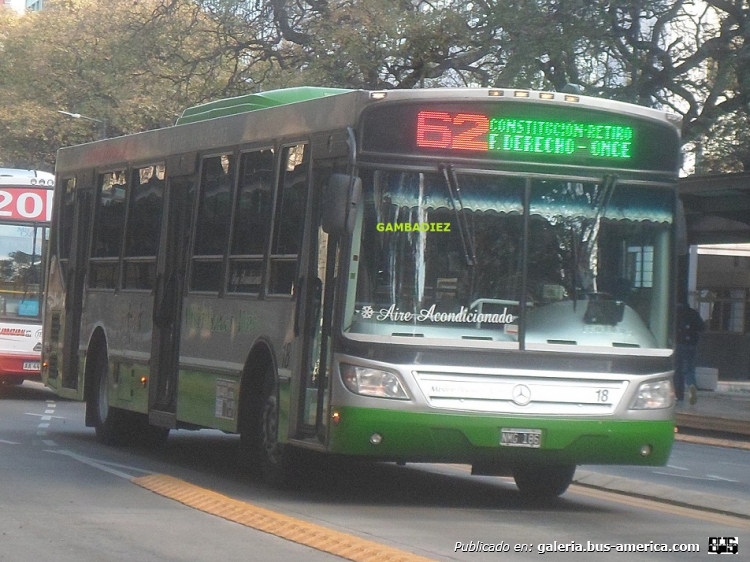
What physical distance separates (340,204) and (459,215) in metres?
0.86

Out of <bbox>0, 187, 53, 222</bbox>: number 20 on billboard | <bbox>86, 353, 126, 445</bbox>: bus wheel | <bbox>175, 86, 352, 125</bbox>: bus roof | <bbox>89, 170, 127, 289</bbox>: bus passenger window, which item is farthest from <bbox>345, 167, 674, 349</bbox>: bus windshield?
<bbox>0, 187, 53, 222</bbox>: number 20 on billboard

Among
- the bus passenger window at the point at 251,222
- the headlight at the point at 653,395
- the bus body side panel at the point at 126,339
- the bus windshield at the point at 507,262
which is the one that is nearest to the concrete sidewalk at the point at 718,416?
the bus body side panel at the point at 126,339

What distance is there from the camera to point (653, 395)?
10.4 meters

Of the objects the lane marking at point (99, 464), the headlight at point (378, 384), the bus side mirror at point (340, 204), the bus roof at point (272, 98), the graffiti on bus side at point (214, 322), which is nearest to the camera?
the bus side mirror at point (340, 204)

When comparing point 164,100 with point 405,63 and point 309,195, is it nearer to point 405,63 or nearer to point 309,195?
point 405,63

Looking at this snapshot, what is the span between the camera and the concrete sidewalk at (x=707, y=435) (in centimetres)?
1103

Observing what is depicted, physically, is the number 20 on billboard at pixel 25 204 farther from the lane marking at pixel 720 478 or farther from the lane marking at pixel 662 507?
the lane marking at pixel 662 507

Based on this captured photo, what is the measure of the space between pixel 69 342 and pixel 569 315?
7674 mm

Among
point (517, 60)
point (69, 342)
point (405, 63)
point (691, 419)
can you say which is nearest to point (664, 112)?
point (69, 342)

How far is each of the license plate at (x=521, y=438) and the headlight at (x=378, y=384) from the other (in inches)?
27.8

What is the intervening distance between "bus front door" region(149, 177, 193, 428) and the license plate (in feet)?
13.3

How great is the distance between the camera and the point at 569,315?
10.2 m

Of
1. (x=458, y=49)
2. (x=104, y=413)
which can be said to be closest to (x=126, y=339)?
(x=104, y=413)

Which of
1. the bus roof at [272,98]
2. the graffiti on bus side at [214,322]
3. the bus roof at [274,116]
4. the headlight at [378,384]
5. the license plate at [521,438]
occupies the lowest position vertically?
the license plate at [521,438]
